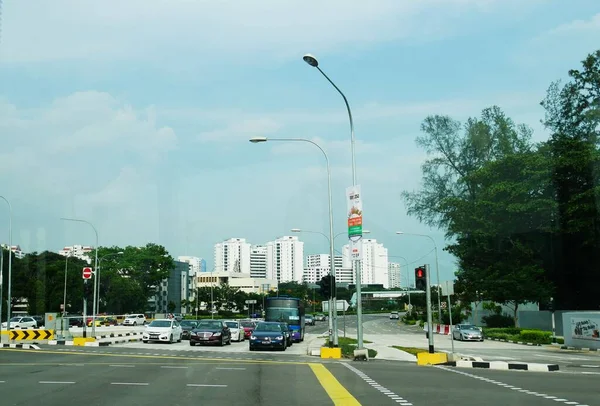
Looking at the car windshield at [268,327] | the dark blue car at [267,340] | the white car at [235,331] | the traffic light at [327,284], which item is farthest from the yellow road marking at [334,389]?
the white car at [235,331]

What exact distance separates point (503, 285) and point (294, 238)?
131450 mm

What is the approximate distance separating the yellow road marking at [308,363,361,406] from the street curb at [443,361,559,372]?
20.2ft

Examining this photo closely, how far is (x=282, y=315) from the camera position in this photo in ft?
158

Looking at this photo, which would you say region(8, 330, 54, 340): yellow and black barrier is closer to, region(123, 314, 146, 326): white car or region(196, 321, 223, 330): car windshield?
region(196, 321, 223, 330): car windshield

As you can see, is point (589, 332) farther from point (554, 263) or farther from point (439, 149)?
point (439, 149)

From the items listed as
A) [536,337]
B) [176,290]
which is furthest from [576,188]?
[176,290]

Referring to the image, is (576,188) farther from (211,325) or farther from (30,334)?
(30,334)

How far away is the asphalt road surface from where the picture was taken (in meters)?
12.9

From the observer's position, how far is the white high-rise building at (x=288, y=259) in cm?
18750

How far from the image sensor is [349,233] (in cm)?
2595

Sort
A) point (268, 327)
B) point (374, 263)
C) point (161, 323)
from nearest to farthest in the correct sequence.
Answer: point (268, 327) < point (161, 323) < point (374, 263)

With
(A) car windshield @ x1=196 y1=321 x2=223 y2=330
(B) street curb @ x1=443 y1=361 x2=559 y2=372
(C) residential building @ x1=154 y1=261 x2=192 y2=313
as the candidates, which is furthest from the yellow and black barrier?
(C) residential building @ x1=154 y1=261 x2=192 y2=313

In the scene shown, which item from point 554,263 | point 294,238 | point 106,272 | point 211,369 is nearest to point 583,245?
point 554,263

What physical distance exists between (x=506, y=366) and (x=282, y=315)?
26454 millimetres
